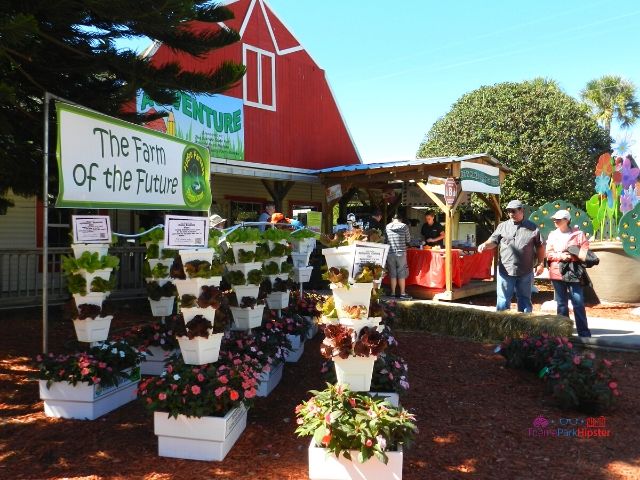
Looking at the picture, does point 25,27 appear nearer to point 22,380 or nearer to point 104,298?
point 104,298

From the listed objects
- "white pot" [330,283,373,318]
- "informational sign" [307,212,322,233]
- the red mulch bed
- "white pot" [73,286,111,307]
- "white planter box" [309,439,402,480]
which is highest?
"informational sign" [307,212,322,233]

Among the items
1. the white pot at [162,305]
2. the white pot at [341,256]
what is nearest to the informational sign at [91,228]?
the white pot at [162,305]

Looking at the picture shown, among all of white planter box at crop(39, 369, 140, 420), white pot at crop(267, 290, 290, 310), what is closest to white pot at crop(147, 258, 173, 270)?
white pot at crop(267, 290, 290, 310)

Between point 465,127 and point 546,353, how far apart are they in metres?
18.1

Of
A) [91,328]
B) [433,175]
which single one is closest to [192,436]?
[91,328]

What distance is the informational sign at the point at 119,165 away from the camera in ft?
12.1

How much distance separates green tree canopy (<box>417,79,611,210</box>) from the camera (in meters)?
19.3

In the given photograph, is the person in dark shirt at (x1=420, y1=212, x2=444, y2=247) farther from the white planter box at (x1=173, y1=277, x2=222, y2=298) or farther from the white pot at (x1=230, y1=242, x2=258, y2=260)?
the white planter box at (x1=173, y1=277, x2=222, y2=298)

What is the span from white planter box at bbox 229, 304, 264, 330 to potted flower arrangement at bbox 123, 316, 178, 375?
1.85 ft

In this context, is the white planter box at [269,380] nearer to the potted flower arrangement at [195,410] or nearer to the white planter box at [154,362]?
the potted flower arrangement at [195,410]

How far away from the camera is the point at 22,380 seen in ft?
16.2

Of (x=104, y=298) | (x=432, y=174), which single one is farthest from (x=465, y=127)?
(x=104, y=298)

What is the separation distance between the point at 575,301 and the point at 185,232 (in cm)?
488

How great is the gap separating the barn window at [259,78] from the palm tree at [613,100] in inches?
970
